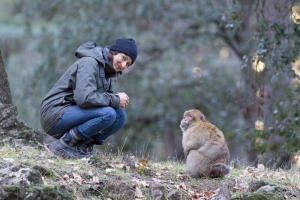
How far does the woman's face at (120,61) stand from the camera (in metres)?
7.03

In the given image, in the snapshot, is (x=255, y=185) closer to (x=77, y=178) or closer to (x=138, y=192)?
(x=138, y=192)

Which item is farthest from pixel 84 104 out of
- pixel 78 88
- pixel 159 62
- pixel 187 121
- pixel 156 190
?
pixel 159 62

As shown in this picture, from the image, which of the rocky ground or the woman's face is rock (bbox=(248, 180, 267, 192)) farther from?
the woman's face

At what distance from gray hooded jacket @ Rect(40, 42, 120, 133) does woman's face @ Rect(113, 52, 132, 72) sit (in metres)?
0.08

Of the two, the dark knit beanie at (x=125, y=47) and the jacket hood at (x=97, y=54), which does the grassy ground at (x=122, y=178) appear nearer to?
the jacket hood at (x=97, y=54)

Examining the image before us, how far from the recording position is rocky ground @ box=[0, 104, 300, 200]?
218 inches

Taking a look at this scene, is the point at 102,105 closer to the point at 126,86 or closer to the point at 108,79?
the point at 108,79

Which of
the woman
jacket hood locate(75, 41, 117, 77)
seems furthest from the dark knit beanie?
jacket hood locate(75, 41, 117, 77)

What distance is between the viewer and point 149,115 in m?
18.5

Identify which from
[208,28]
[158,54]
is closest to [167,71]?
[158,54]

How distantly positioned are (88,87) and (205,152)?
1.78 metres

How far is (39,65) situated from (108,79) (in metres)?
9.46

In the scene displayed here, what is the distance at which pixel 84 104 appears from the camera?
6836mm

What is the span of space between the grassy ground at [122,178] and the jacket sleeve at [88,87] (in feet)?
2.17
